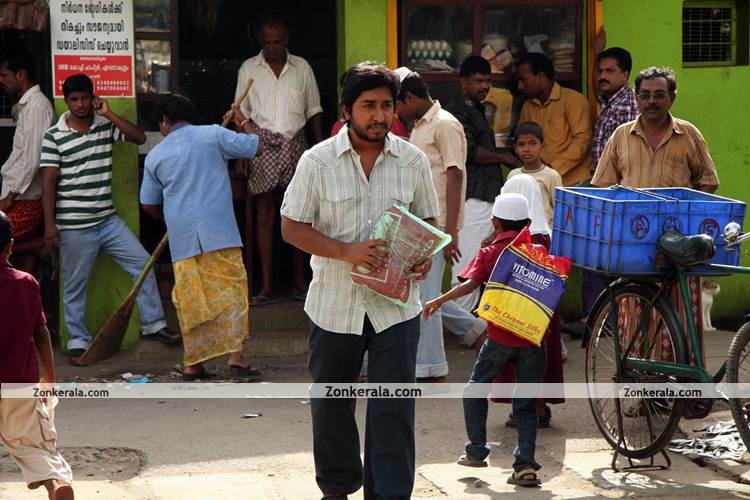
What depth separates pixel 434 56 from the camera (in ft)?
28.5

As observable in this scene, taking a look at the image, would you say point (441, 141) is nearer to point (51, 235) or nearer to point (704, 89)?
point (704, 89)

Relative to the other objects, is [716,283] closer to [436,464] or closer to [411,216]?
[436,464]

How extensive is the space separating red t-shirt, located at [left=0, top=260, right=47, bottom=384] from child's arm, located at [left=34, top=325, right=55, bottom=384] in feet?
0.20

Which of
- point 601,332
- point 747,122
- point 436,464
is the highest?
point 747,122

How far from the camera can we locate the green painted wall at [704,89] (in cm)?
878

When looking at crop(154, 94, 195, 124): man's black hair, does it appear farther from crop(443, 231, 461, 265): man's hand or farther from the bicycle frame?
the bicycle frame

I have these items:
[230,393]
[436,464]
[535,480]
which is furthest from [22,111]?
[535,480]

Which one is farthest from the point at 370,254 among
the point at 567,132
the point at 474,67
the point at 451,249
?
the point at 567,132

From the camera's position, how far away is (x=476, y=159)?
27.4ft

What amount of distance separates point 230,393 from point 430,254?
10.5 feet

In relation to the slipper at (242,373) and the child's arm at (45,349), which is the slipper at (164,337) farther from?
the child's arm at (45,349)

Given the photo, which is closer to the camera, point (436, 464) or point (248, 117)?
point (436, 464)

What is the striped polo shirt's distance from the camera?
8.16 meters

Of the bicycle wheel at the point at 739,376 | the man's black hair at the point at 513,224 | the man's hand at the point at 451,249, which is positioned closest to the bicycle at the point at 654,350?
the bicycle wheel at the point at 739,376
